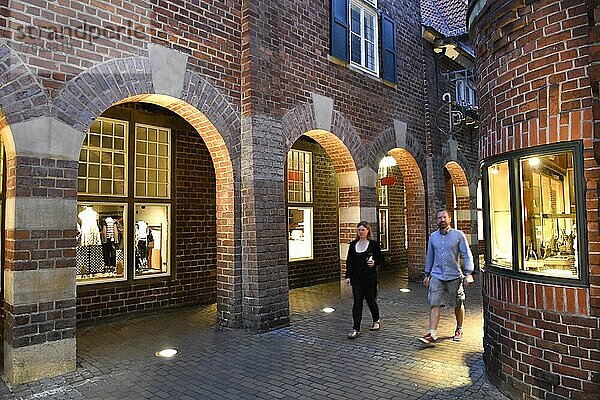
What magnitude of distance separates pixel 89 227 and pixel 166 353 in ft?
10.1

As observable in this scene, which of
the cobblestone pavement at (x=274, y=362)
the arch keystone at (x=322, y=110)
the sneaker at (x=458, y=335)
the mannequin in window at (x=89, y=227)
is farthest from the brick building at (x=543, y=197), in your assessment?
the mannequin in window at (x=89, y=227)

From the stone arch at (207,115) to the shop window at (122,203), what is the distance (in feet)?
6.17

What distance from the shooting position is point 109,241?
807cm

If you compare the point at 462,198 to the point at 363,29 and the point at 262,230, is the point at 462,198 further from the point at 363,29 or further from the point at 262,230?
the point at 262,230

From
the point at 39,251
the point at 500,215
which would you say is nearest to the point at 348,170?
the point at 500,215

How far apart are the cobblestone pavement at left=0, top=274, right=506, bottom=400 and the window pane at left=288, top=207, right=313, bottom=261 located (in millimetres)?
3470

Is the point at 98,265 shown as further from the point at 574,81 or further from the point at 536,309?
the point at 574,81

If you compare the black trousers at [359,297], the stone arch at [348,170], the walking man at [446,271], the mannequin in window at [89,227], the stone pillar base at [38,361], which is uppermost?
the stone arch at [348,170]

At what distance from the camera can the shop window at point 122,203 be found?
780cm

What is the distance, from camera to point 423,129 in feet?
39.4

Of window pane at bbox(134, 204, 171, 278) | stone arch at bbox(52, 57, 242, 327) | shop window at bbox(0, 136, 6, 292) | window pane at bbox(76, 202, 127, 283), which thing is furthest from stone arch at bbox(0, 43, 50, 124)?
window pane at bbox(134, 204, 171, 278)

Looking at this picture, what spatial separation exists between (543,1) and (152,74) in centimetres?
461

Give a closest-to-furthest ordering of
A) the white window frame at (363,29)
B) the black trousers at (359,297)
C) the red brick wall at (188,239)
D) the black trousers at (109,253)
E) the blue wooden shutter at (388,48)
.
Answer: the black trousers at (359,297) → the black trousers at (109,253) → the red brick wall at (188,239) → the white window frame at (363,29) → the blue wooden shutter at (388,48)

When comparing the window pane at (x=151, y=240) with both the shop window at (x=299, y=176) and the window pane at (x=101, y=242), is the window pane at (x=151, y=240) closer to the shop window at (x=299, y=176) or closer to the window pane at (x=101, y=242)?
the window pane at (x=101, y=242)
